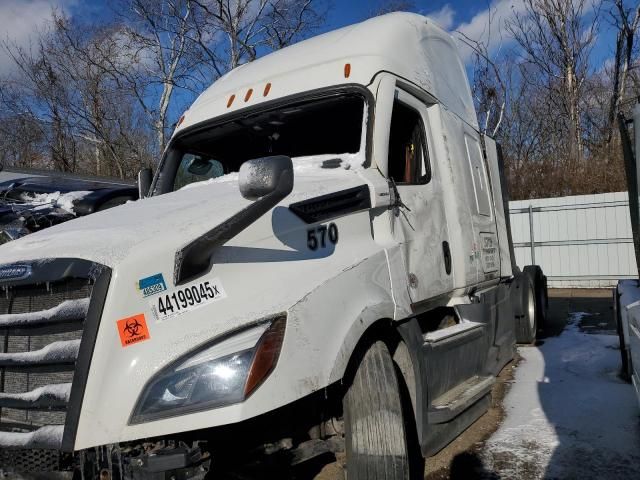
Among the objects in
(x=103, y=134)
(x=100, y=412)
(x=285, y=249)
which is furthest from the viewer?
(x=103, y=134)

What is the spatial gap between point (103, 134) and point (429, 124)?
21384 mm

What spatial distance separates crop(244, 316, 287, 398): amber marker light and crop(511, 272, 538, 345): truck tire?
17.4 feet

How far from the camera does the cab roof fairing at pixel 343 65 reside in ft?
12.9

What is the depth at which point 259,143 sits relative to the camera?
4273mm

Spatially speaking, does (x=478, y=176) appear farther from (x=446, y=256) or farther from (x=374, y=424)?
(x=374, y=424)

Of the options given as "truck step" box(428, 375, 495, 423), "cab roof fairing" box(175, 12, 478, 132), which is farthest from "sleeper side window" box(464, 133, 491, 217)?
"truck step" box(428, 375, 495, 423)

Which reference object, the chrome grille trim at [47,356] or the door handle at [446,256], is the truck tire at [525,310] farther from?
the chrome grille trim at [47,356]

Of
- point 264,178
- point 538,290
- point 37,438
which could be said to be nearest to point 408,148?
point 264,178

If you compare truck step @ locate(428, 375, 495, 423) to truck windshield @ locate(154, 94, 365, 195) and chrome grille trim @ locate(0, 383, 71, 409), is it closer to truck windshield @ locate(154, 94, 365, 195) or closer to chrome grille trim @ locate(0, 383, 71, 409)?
truck windshield @ locate(154, 94, 365, 195)

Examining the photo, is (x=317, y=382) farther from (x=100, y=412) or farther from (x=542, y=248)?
(x=542, y=248)

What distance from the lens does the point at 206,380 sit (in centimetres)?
226

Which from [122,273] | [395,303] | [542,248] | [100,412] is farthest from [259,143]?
[542,248]

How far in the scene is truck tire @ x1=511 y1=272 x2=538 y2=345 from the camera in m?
7.30

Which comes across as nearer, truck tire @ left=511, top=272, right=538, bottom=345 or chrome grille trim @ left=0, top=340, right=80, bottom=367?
chrome grille trim @ left=0, top=340, right=80, bottom=367
